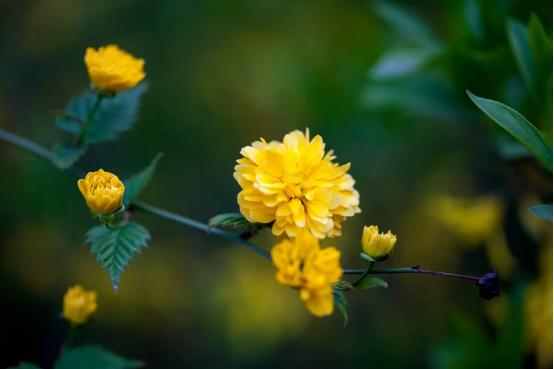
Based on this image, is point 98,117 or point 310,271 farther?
point 98,117

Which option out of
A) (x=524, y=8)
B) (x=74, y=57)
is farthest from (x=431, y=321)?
(x=74, y=57)

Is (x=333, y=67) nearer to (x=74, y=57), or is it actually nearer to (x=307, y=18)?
(x=307, y=18)

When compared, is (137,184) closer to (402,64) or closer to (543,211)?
(543,211)

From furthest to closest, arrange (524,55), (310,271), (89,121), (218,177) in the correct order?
Result: 1. (218,177)
2. (524,55)
3. (89,121)
4. (310,271)

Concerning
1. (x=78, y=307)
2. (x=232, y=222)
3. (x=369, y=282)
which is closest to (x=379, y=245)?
(x=369, y=282)

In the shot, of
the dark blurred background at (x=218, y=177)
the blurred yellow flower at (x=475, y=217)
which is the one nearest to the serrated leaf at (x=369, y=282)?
the blurred yellow flower at (x=475, y=217)
